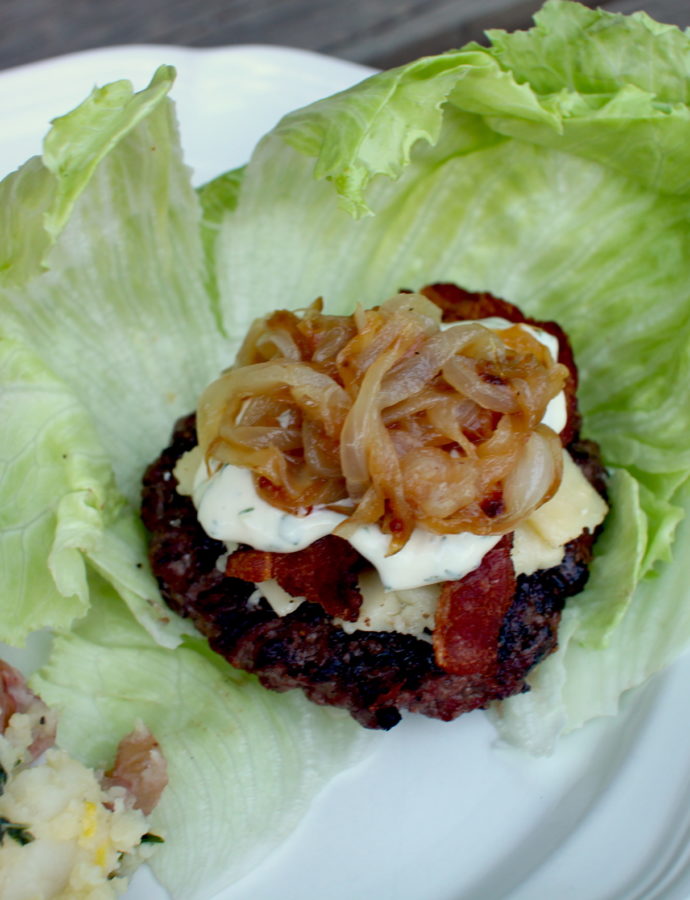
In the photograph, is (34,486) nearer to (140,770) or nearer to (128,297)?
(128,297)

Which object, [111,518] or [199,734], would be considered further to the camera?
[111,518]

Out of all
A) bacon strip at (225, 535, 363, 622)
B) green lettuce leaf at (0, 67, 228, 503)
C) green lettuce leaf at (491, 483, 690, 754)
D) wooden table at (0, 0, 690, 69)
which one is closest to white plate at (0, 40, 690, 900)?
green lettuce leaf at (491, 483, 690, 754)

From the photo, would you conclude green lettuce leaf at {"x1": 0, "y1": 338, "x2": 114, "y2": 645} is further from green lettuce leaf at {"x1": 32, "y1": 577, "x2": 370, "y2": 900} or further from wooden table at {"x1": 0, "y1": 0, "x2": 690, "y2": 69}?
wooden table at {"x1": 0, "y1": 0, "x2": 690, "y2": 69}

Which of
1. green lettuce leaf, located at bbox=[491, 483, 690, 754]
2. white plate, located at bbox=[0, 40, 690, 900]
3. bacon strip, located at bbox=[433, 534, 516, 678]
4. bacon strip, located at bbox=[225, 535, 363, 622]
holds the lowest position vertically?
white plate, located at bbox=[0, 40, 690, 900]

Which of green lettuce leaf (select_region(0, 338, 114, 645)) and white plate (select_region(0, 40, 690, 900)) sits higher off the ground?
green lettuce leaf (select_region(0, 338, 114, 645))

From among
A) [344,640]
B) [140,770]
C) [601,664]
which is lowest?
[601,664]

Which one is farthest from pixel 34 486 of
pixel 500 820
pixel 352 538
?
pixel 500 820

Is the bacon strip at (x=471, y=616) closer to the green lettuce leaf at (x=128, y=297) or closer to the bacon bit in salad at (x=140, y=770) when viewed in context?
the bacon bit in salad at (x=140, y=770)
